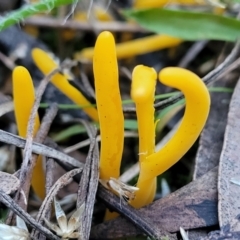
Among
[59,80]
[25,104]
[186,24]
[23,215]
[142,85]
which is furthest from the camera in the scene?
[186,24]

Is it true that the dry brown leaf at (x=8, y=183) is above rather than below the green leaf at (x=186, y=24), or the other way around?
below

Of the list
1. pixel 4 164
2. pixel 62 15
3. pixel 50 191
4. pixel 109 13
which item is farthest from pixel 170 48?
pixel 50 191

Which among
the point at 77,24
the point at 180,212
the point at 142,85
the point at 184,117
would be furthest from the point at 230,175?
the point at 77,24

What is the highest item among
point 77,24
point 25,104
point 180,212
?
point 77,24

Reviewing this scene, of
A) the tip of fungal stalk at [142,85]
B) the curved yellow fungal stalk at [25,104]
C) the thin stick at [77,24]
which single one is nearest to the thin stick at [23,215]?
the curved yellow fungal stalk at [25,104]

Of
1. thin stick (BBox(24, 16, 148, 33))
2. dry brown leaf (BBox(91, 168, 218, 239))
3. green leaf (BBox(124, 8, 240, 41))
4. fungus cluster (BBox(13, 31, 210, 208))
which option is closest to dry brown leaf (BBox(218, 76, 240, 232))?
dry brown leaf (BBox(91, 168, 218, 239))

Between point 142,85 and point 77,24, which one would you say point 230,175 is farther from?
point 77,24

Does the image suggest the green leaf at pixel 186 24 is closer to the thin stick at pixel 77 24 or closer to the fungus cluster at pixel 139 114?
the thin stick at pixel 77 24
